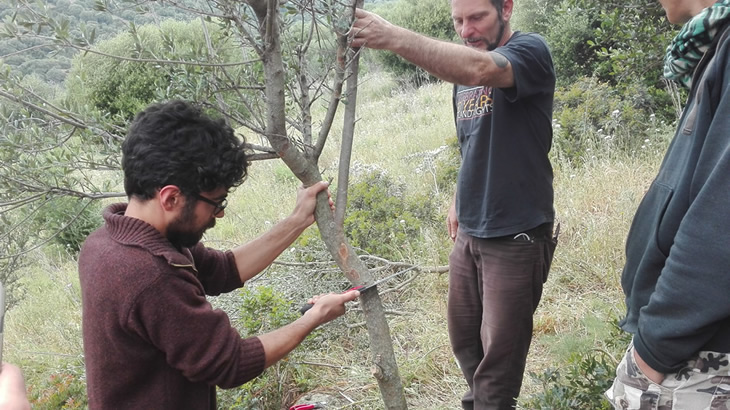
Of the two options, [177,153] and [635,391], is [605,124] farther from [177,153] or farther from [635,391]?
[177,153]

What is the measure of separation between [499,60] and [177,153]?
49.9 inches

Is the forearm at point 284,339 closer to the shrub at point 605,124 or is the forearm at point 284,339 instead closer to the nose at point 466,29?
the nose at point 466,29

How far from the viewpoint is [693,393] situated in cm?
132

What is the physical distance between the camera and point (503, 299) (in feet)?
7.72

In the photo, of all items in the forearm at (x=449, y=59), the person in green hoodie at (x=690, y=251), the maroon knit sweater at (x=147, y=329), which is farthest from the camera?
the forearm at (x=449, y=59)

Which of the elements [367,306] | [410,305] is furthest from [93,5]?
[410,305]

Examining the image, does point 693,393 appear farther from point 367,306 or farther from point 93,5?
point 93,5

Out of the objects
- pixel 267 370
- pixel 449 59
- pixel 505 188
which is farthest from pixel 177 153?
pixel 267 370

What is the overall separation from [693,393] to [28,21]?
7.44 feet

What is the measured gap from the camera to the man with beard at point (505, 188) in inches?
89.4

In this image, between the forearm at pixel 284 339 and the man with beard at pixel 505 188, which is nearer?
the forearm at pixel 284 339

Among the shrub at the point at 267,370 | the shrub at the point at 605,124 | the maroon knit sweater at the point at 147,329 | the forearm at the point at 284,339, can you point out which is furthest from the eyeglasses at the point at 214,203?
the shrub at the point at 605,124

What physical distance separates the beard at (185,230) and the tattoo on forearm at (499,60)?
1245 mm

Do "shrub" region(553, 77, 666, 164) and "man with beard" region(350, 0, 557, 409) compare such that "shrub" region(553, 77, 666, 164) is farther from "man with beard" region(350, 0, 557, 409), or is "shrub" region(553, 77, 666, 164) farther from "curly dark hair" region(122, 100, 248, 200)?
"curly dark hair" region(122, 100, 248, 200)
